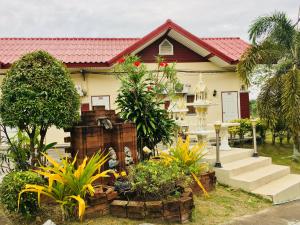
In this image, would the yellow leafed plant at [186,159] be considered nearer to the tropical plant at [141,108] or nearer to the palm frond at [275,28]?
the tropical plant at [141,108]

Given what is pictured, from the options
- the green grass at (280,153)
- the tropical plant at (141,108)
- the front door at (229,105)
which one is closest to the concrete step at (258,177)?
the green grass at (280,153)

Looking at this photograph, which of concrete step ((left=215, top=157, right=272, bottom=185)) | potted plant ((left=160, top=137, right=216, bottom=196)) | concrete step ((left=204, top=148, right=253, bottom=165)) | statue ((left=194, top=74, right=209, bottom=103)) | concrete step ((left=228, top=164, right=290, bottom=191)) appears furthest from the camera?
statue ((left=194, top=74, right=209, bottom=103))

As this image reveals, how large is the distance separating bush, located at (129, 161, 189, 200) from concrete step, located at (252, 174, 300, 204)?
8.35ft

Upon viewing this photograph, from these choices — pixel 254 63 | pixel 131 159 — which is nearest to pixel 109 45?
pixel 254 63

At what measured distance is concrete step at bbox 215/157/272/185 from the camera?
7777 mm

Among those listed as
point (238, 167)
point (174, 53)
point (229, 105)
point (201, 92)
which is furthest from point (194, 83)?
point (238, 167)

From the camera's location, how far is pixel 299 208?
6.62m

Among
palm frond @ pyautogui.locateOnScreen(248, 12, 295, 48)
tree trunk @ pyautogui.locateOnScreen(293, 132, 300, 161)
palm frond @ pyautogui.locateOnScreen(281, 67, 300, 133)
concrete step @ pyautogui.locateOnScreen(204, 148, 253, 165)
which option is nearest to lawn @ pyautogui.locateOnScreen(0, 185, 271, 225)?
concrete step @ pyautogui.locateOnScreen(204, 148, 253, 165)

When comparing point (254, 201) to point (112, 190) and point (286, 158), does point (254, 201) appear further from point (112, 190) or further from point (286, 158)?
point (286, 158)

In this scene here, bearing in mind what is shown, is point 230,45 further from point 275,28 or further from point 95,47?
point 95,47

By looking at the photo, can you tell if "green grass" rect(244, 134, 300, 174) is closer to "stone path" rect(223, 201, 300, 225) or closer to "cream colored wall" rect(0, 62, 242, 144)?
"cream colored wall" rect(0, 62, 242, 144)

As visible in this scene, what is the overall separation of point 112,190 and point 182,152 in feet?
6.68

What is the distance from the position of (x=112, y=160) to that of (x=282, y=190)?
154 inches

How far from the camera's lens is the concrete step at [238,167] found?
306 inches
